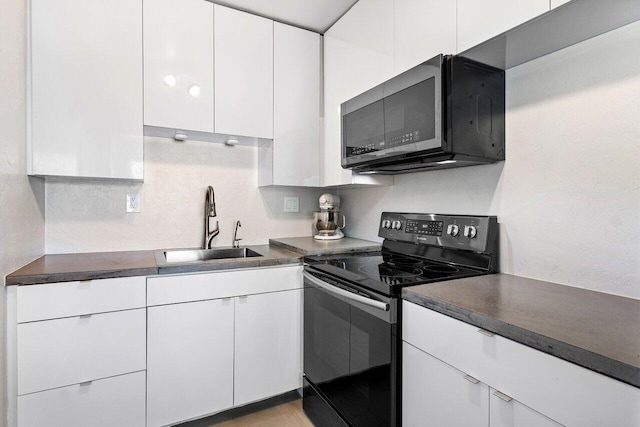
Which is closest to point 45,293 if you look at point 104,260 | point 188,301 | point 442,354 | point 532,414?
point 104,260

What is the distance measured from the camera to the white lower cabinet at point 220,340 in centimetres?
150

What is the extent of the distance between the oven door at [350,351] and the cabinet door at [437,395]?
0.05m

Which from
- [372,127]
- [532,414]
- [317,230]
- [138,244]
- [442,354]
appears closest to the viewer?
[532,414]

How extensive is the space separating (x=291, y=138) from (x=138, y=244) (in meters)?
1.14

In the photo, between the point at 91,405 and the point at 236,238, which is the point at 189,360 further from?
Result: the point at 236,238

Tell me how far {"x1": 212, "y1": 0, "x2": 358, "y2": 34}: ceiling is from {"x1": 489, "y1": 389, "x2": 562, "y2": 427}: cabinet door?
2.05m

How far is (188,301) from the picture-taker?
1535 mm

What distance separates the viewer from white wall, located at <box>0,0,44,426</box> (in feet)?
4.05

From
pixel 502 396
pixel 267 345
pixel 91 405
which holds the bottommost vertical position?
pixel 91 405

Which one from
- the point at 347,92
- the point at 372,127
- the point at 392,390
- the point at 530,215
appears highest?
the point at 347,92

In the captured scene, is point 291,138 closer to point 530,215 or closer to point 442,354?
point 530,215

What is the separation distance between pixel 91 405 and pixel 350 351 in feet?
3.62

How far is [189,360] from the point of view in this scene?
155cm

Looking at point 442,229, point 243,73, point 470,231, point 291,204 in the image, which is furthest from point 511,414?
point 243,73
